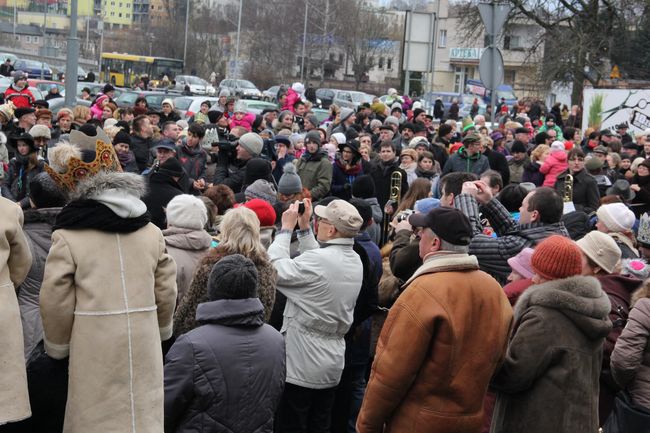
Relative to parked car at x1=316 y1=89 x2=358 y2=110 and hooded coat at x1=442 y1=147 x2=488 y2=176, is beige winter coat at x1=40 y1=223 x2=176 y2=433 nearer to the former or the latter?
hooded coat at x1=442 y1=147 x2=488 y2=176

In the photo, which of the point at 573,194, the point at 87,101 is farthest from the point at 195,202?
the point at 87,101

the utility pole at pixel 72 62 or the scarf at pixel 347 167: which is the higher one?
the utility pole at pixel 72 62

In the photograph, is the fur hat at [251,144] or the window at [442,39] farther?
the window at [442,39]

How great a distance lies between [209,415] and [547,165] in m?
9.27

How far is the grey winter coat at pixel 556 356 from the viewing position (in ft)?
16.3

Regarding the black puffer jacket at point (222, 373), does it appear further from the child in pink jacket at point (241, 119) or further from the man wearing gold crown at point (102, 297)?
the child in pink jacket at point (241, 119)

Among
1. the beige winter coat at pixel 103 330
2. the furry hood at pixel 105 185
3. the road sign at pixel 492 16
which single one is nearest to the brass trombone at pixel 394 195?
the road sign at pixel 492 16

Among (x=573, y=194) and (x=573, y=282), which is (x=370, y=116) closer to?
(x=573, y=194)

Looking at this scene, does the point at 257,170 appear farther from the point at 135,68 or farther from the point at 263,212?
the point at 135,68

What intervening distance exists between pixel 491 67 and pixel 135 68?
5524 cm

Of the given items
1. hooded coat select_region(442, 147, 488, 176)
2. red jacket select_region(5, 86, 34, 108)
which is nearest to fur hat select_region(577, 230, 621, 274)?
hooded coat select_region(442, 147, 488, 176)

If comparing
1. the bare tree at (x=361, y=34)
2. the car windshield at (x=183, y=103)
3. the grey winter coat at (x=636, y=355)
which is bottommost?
the grey winter coat at (x=636, y=355)

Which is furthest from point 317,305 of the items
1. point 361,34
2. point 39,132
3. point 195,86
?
point 361,34

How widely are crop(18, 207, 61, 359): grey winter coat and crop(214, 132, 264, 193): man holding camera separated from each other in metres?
5.65
